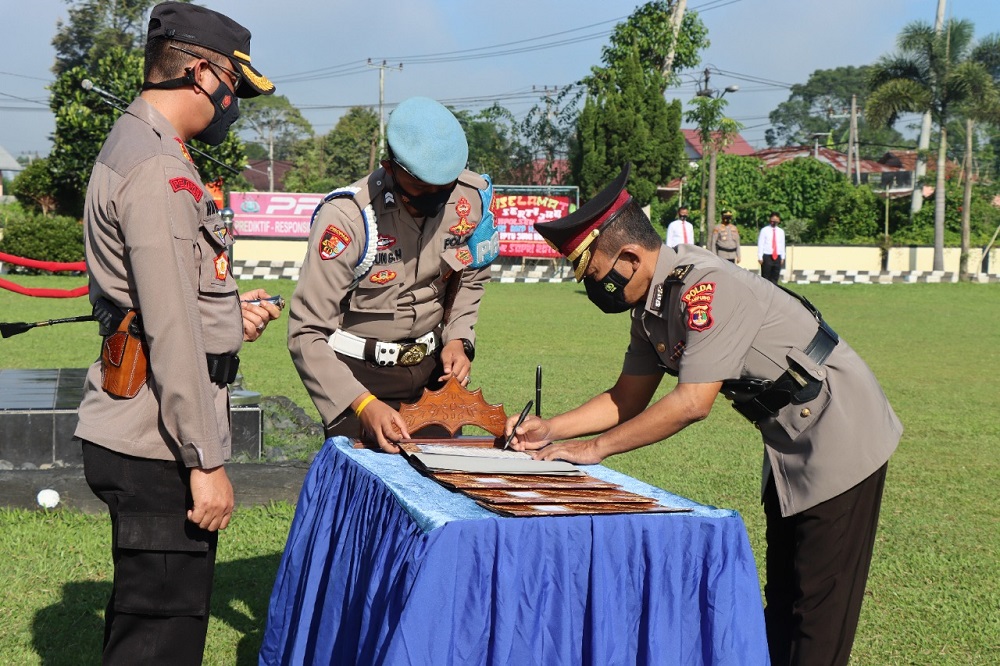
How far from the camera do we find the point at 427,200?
363 centimetres

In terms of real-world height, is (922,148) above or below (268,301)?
above

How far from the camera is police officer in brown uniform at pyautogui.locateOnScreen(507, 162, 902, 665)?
2.90m

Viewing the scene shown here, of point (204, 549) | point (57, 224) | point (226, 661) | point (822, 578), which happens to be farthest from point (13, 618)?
point (57, 224)

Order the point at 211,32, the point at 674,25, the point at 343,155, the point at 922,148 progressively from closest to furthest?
the point at 211,32
the point at 674,25
the point at 922,148
the point at 343,155

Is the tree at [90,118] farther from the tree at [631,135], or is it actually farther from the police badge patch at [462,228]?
the police badge patch at [462,228]

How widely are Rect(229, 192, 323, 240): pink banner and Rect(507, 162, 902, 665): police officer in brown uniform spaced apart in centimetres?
2235

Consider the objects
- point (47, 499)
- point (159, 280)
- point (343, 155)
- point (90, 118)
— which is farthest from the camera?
point (343, 155)

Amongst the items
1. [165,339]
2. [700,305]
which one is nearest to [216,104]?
[165,339]

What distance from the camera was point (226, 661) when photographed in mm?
3865

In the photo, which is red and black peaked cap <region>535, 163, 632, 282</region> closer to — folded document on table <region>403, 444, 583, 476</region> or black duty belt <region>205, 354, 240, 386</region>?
folded document on table <region>403, 444, 583, 476</region>

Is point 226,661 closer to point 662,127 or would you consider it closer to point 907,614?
point 907,614

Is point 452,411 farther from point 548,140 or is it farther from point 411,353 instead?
point 548,140

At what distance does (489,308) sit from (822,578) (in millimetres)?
14521

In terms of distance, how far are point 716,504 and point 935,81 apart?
27547 mm
